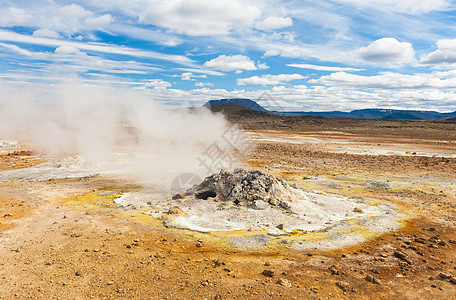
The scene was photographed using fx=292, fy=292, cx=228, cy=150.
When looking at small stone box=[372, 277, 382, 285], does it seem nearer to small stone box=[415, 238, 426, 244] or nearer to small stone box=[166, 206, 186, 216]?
small stone box=[415, 238, 426, 244]

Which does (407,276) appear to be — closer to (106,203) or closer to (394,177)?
(106,203)

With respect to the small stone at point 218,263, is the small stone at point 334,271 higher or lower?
higher

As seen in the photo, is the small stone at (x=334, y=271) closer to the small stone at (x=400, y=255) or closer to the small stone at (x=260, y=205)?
the small stone at (x=400, y=255)

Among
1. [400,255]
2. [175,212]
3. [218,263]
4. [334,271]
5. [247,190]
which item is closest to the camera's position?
[334,271]

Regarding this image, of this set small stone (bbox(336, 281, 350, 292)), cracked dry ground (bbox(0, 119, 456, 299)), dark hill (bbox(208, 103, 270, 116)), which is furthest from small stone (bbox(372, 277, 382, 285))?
dark hill (bbox(208, 103, 270, 116))

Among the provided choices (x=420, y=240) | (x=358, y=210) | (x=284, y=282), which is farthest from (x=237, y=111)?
(x=284, y=282)

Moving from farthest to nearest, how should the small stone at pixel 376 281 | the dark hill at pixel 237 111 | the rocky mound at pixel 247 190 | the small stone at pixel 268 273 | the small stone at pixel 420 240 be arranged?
the dark hill at pixel 237 111, the rocky mound at pixel 247 190, the small stone at pixel 420 240, the small stone at pixel 268 273, the small stone at pixel 376 281

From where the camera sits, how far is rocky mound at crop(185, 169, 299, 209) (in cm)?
1029

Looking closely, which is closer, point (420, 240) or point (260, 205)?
point (420, 240)

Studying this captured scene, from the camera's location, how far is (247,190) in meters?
10.7

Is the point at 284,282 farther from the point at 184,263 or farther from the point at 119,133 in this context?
the point at 119,133

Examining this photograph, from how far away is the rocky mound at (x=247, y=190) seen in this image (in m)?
10.3

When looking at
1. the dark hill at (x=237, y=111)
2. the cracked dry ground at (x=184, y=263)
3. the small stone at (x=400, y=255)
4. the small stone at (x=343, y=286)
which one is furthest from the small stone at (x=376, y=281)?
the dark hill at (x=237, y=111)

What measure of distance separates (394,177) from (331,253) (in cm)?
1295
